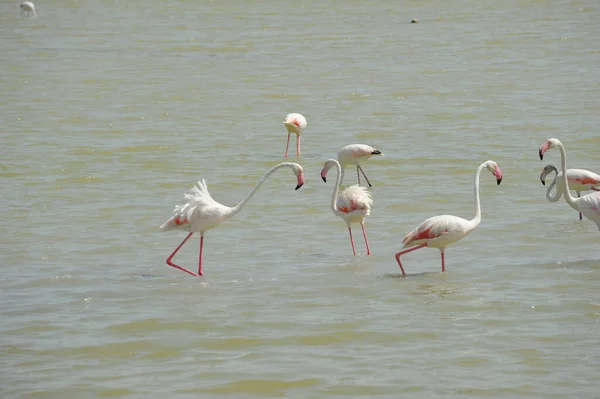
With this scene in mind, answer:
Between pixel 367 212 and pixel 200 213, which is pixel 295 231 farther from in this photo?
pixel 200 213

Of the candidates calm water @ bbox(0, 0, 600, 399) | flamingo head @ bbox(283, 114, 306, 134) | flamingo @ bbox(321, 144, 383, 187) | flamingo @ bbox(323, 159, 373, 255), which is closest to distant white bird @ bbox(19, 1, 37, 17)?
calm water @ bbox(0, 0, 600, 399)

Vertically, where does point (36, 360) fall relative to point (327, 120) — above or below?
below

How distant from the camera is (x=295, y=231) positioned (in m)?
10.3

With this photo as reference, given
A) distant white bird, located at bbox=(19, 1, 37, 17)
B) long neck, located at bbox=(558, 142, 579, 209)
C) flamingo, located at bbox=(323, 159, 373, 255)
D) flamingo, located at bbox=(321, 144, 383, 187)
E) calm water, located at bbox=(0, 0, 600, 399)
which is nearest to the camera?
calm water, located at bbox=(0, 0, 600, 399)

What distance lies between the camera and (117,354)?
6895 millimetres

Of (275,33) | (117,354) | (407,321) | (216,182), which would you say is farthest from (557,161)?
(275,33)

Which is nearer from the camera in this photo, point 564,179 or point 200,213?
point 200,213

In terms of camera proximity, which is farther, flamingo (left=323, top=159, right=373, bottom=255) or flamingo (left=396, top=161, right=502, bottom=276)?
flamingo (left=323, top=159, right=373, bottom=255)

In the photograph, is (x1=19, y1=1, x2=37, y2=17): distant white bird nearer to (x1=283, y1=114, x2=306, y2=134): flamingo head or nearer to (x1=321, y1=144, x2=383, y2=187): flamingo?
(x1=283, y1=114, x2=306, y2=134): flamingo head

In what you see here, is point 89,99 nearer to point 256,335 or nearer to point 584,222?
point 584,222

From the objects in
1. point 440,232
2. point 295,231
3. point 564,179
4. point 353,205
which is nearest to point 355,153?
point 295,231

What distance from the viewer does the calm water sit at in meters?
6.59

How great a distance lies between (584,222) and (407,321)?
3555 millimetres

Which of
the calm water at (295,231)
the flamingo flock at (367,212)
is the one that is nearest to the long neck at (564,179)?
the flamingo flock at (367,212)
